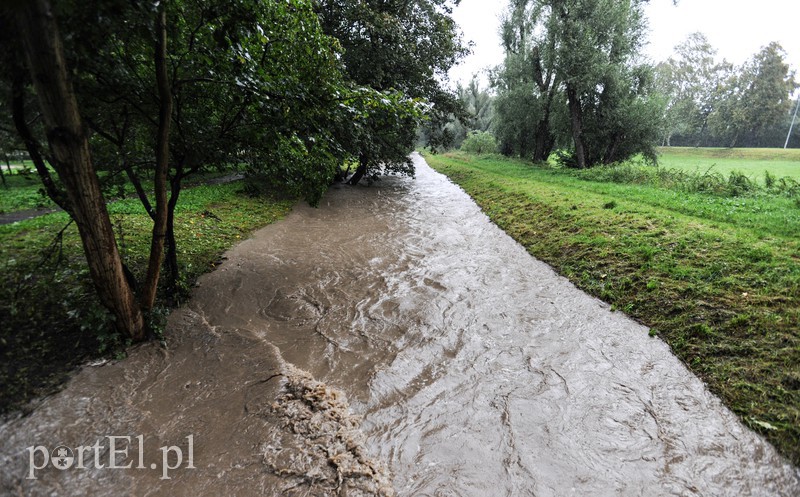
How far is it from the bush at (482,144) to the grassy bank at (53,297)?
35215 millimetres

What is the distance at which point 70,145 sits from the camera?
3.51 meters

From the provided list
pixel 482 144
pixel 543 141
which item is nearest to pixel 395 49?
pixel 543 141

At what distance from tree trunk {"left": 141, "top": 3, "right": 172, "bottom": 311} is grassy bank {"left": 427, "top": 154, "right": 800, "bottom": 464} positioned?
7.60m

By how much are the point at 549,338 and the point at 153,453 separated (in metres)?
5.45

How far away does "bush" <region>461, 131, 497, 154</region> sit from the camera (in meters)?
40.5

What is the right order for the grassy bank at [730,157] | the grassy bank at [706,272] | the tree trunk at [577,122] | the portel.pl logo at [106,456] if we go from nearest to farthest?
the portel.pl logo at [106,456] < the grassy bank at [706,272] < the tree trunk at [577,122] < the grassy bank at [730,157]

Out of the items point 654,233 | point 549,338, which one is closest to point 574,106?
point 654,233

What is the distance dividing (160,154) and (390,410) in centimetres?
422

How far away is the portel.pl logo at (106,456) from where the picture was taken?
3428 millimetres

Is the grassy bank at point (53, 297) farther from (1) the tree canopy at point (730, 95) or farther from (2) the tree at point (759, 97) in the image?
(2) the tree at point (759, 97)

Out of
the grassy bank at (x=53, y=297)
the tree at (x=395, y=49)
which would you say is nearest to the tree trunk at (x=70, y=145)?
the grassy bank at (x=53, y=297)

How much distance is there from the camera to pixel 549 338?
236 inches

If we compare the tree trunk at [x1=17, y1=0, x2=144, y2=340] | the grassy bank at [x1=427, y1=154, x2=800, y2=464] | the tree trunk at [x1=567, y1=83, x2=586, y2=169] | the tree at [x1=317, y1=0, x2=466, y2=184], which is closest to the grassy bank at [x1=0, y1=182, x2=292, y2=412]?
the tree trunk at [x1=17, y1=0, x2=144, y2=340]

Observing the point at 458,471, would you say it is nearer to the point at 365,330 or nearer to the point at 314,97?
the point at 365,330
